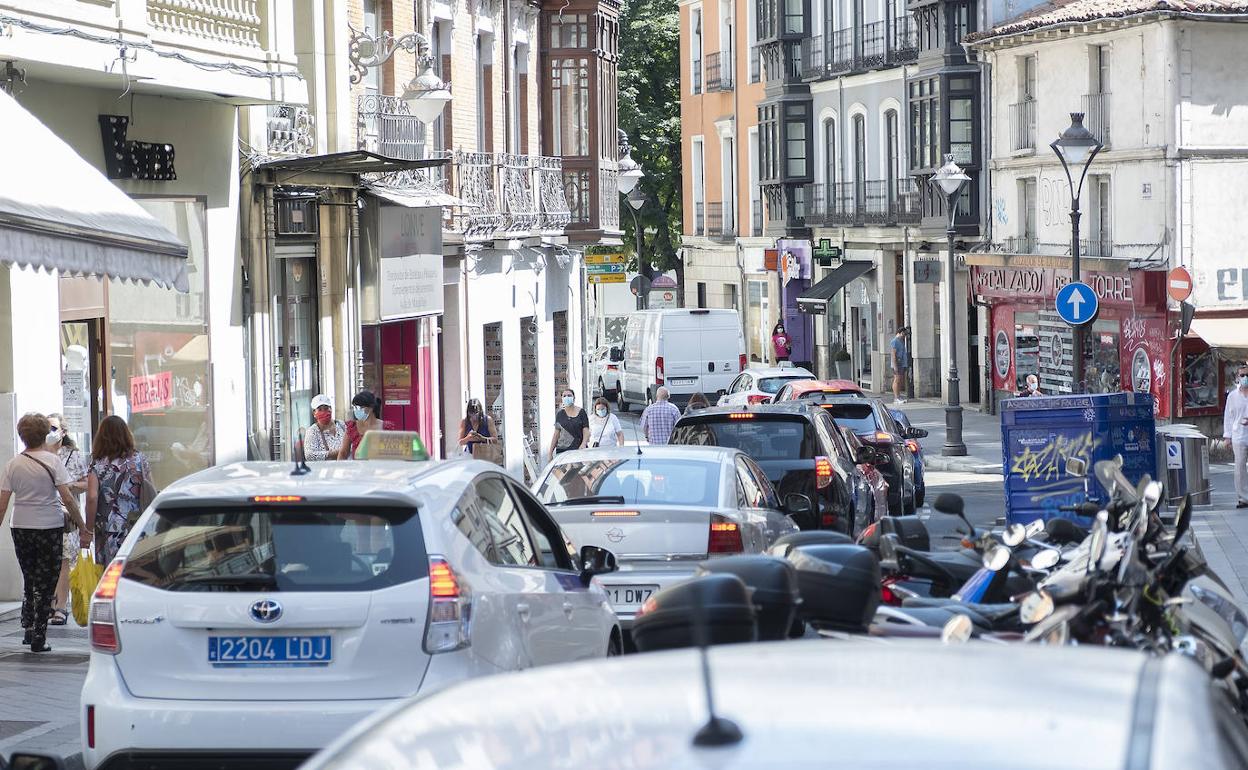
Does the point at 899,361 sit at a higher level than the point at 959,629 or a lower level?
lower

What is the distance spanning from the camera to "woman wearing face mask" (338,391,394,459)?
17203mm

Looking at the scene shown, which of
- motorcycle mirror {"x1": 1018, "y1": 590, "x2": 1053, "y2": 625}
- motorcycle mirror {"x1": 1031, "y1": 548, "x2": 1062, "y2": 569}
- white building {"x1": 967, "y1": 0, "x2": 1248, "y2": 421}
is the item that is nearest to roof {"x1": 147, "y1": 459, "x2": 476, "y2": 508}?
motorcycle mirror {"x1": 1031, "y1": 548, "x2": 1062, "y2": 569}

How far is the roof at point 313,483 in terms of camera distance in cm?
773

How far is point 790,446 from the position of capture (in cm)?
1675

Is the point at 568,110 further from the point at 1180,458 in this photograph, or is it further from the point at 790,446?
the point at 790,446

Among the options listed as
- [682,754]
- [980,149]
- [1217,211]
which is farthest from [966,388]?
[682,754]

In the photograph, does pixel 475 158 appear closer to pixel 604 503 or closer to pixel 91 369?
pixel 91 369

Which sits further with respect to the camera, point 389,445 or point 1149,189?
point 1149,189

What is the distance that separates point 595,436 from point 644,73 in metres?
47.5

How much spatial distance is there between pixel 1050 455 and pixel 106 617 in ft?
42.2

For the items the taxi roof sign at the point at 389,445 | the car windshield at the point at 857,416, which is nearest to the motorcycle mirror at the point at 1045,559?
the taxi roof sign at the point at 389,445

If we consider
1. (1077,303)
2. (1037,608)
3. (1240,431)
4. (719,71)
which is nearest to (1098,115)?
(1077,303)

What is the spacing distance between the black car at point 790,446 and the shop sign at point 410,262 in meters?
7.75

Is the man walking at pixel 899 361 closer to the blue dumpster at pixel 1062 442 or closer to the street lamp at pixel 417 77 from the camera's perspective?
the street lamp at pixel 417 77
